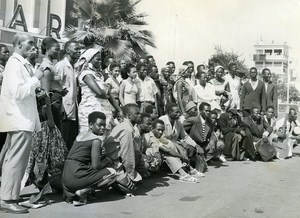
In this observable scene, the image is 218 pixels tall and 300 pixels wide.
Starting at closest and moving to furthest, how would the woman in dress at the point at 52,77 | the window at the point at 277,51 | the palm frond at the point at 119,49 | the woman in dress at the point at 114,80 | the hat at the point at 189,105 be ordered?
the woman in dress at the point at 52,77
the woman in dress at the point at 114,80
the hat at the point at 189,105
the palm frond at the point at 119,49
the window at the point at 277,51

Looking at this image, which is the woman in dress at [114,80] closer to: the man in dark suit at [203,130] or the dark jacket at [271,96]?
the man in dark suit at [203,130]

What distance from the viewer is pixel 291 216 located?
17.6 ft

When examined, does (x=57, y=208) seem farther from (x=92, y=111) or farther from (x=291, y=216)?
(x=291, y=216)

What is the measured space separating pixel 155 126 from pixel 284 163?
402 centimetres

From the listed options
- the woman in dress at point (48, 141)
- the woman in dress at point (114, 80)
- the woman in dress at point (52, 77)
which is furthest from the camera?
the woman in dress at point (114, 80)

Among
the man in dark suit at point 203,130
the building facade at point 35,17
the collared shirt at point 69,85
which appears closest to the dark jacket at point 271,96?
the man in dark suit at point 203,130

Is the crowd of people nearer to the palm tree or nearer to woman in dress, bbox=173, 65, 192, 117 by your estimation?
woman in dress, bbox=173, 65, 192, 117

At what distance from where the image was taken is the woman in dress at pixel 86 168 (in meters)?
5.43

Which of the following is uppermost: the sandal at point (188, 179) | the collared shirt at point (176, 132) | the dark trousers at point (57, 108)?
the dark trousers at point (57, 108)

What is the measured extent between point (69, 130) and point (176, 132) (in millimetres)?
2242

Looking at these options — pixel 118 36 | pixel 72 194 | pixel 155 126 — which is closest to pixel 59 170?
pixel 72 194

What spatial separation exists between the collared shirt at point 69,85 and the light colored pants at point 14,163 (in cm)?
123

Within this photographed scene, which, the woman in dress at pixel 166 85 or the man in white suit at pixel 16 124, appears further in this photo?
the woman in dress at pixel 166 85

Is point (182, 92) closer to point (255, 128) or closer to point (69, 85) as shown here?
point (255, 128)
